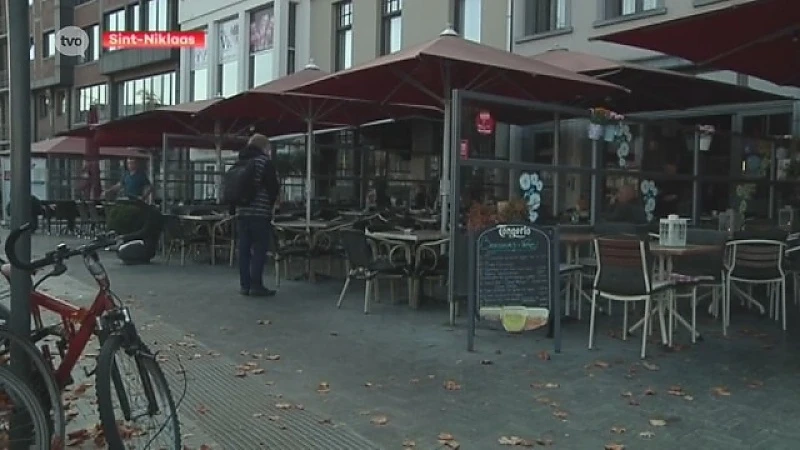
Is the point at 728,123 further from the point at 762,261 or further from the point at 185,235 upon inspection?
the point at 185,235

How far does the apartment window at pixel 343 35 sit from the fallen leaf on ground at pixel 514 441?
→ 16.9 meters

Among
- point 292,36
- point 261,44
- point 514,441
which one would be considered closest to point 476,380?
point 514,441

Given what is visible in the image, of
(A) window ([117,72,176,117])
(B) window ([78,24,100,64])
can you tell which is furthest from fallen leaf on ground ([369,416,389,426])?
(B) window ([78,24,100,64])

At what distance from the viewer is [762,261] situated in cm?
759

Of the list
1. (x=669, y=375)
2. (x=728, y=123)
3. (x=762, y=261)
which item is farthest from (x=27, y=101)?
(x=728, y=123)

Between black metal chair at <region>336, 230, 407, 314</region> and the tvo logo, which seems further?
the tvo logo

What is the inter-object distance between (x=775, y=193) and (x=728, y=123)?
5.74 feet

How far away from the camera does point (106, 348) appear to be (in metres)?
3.42

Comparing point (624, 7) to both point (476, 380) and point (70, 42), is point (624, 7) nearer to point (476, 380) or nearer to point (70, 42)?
point (70, 42)

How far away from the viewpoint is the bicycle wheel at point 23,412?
10.4ft

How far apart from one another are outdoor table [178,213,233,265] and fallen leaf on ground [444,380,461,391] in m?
7.63

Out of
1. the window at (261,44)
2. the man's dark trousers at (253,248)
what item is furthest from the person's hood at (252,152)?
the window at (261,44)

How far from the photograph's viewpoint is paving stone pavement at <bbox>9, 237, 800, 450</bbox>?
14.6 feet

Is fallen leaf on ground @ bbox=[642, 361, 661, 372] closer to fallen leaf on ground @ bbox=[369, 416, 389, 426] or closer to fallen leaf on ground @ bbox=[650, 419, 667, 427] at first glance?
fallen leaf on ground @ bbox=[650, 419, 667, 427]
